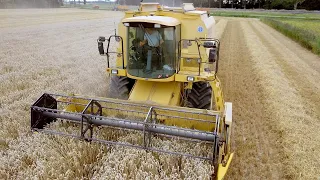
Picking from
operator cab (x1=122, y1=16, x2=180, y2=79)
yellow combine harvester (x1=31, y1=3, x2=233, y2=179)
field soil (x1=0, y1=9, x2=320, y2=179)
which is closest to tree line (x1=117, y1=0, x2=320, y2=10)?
field soil (x1=0, y1=9, x2=320, y2=179)

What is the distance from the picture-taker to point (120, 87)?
6504 millimetres

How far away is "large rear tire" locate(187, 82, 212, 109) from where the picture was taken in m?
6.15

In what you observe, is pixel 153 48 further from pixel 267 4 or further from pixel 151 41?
pixel 267 4

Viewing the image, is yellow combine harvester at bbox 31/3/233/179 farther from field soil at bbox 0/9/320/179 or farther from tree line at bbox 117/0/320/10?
tree line at bbox 117/0/320/10

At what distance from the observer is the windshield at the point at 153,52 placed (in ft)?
18.4

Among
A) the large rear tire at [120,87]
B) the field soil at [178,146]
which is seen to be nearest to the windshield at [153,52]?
the large rear tire at [120,87]

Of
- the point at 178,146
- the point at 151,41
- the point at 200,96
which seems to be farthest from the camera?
the point at 200,96

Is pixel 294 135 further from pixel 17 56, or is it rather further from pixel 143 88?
pixel 17 56

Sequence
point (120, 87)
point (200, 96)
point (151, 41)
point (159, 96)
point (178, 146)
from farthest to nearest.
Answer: point (120, 87) → point (200, 96) → point (159, 96) → point (151, 41) → point (178, 146)

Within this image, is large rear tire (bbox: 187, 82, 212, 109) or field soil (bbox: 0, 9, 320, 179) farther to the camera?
large rear tire (bbox: 187, 82, 212, 109)

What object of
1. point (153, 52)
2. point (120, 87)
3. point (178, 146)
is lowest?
point (178, 146)

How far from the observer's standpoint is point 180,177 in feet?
13.0

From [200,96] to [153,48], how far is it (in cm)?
139

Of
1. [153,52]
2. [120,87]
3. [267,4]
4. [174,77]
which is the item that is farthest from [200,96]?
[267,4]
